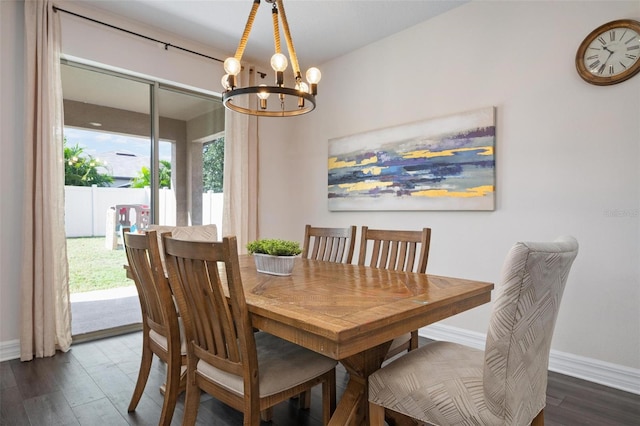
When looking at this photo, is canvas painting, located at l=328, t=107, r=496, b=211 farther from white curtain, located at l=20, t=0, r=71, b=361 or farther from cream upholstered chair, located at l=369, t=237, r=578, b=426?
white curtain, located at l=20, t=0, r=71, b=361

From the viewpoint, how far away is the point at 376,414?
4.40 feet

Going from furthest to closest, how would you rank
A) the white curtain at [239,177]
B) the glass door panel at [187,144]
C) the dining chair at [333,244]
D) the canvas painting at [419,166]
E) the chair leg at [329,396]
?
the white curtain at [239,177] < the glass door panel at [187,144] < the canvas painting at [419,166] < the dining chair at [333,244] < the chair leg at [329,396]

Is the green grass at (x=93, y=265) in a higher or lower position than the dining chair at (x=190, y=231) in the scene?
lower

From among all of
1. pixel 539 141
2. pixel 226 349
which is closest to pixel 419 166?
pixel 539 141

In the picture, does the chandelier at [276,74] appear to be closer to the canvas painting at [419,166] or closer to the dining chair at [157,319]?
the dining chair at [157,319]

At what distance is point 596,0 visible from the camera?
92.0 inches

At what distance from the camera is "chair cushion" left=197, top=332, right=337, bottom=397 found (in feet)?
4.40

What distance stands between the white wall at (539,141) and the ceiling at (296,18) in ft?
0.60

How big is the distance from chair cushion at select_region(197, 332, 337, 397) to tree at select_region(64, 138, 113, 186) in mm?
2447

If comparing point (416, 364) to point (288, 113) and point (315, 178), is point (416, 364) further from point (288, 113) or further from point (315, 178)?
point (315, 178)

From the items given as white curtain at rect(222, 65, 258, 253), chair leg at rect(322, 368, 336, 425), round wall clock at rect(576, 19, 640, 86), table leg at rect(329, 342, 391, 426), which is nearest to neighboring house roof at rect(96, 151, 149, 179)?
white curtain at rect(222, 65, 258, 253)

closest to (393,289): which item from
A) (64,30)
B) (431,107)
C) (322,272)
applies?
(322,272)

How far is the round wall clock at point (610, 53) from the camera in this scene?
7.22 ft

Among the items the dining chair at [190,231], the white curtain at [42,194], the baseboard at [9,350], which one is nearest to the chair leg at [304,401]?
the dining chair at [190,231]
